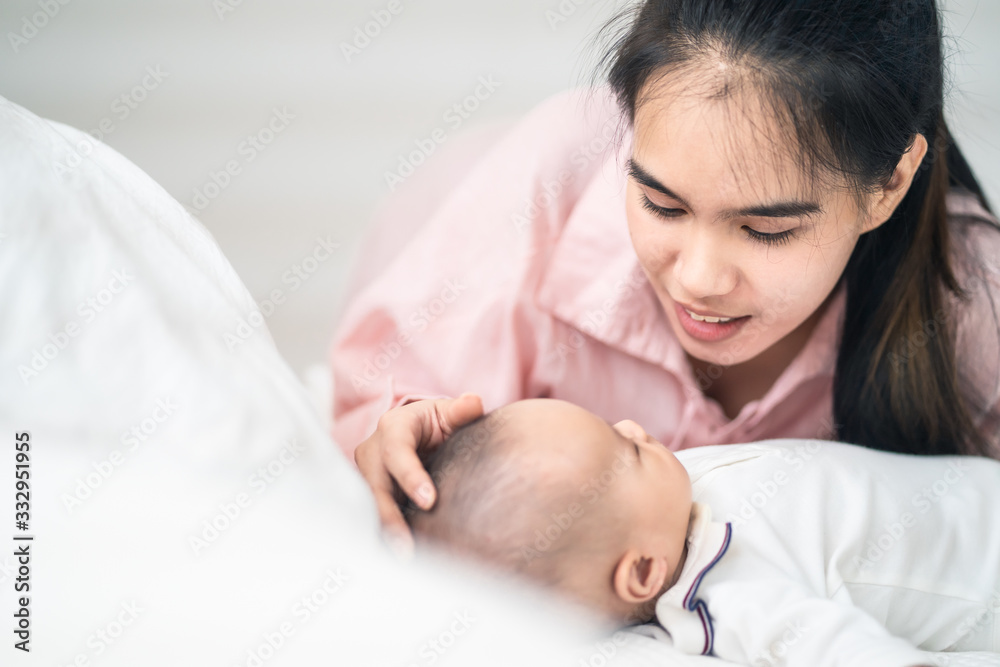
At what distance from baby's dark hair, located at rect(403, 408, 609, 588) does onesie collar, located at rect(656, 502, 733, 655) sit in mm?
89

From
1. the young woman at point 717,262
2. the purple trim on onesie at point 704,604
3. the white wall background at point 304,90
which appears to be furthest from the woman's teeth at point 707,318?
the white wall background at point 304,90

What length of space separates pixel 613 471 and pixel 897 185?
0.41 metres

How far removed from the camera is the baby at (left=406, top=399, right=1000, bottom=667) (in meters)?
0.64

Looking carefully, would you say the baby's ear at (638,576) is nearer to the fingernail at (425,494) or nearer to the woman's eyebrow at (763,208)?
the fingernail at (425,494)

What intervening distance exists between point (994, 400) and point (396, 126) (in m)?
0.97

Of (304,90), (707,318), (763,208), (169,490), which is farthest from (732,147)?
(304,90)

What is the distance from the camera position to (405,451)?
71 cm

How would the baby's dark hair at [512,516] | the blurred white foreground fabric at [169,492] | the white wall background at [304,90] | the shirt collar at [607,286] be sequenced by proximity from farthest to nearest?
the white wall background at [304,90]
the shirt collar at [607,286]
the baby's dark hair at [512,516]
the blurred white foreground fabric at [169,492]

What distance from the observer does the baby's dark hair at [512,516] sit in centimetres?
63

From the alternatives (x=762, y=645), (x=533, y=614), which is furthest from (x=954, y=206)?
(x=533, y=614)

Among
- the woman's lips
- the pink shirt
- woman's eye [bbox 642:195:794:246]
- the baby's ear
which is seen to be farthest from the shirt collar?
the baby's ear

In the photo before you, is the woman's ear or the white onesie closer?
the white onesie

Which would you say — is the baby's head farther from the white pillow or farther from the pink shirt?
the pink shirt

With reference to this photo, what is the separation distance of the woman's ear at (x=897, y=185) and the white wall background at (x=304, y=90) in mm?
545
